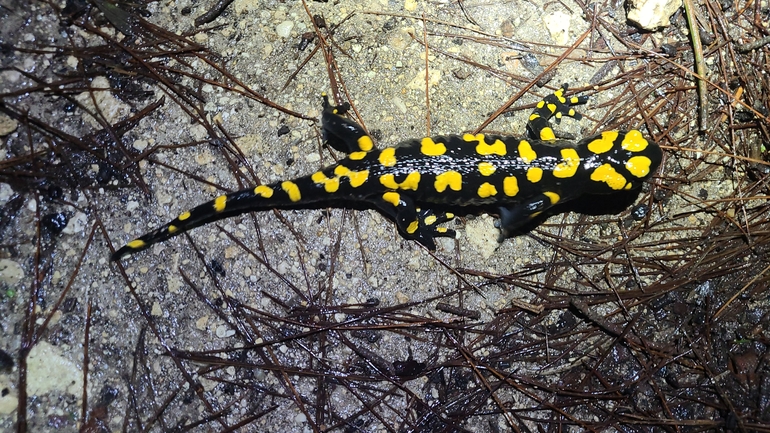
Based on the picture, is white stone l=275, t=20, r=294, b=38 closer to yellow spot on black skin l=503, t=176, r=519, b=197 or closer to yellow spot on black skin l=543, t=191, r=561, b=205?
yellow spot on black skin l=503, t=176, r=519, b=197

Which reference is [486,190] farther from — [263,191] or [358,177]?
[263,191]

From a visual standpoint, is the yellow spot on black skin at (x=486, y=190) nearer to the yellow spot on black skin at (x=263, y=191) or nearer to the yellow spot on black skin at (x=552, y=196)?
the yellow spot on black skin at (x=552, y=196)

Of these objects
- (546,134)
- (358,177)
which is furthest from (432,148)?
(546,134)

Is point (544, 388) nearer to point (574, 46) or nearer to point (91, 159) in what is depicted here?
point (574, 46)

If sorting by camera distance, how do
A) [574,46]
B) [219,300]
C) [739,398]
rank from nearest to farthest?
[739,398] → [219,300] → [574,46]

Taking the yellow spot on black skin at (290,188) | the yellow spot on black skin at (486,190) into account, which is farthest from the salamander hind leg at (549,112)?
the yellow spot on black skin at (290,188)

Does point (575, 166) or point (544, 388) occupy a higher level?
point (575, 166)

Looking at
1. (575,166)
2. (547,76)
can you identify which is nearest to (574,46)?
(547,76)
